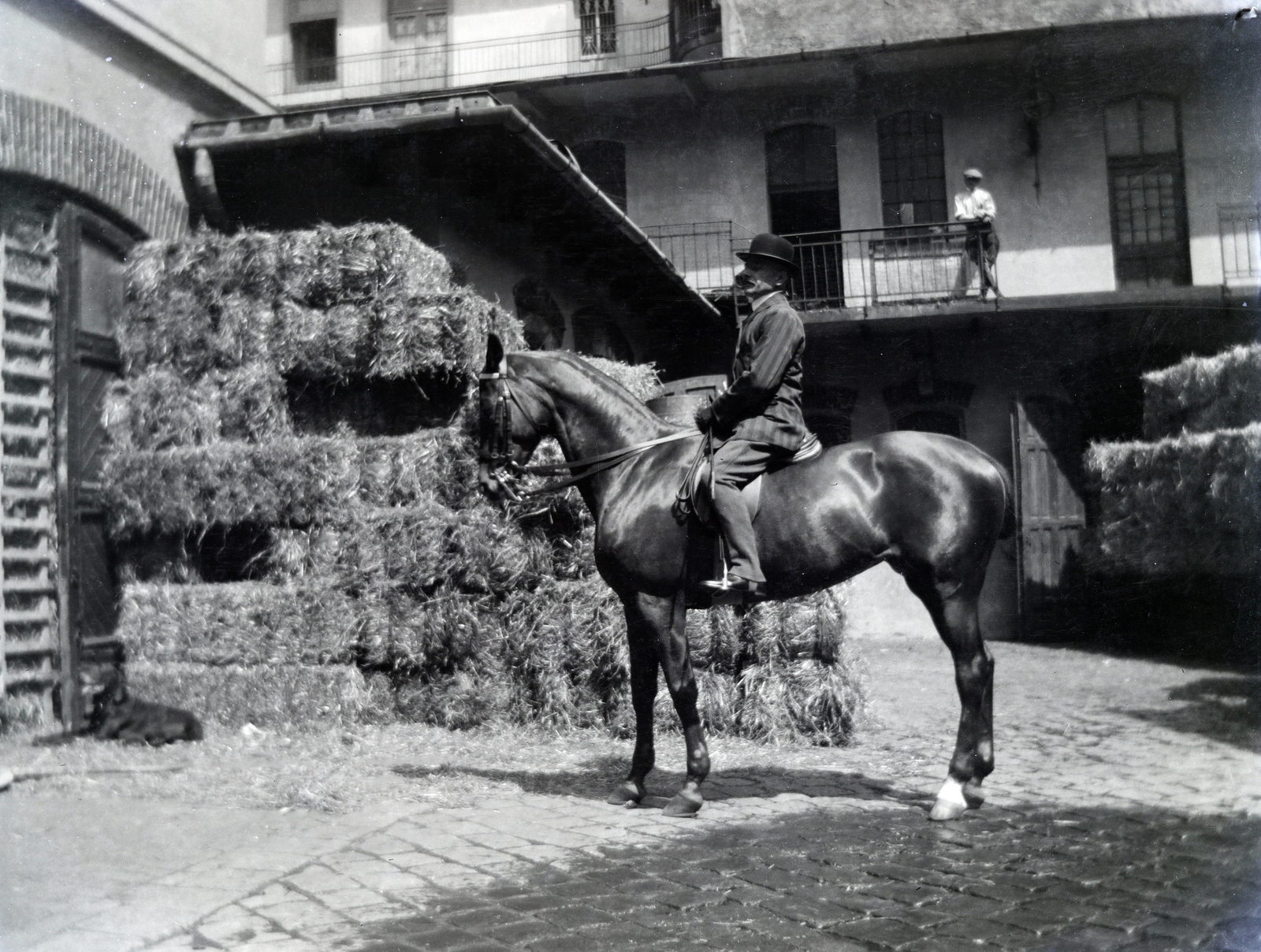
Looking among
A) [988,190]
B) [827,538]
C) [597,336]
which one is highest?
[988,190]

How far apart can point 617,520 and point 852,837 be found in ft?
6.42

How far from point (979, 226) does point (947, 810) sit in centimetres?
1162

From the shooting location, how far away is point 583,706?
795 centimetres

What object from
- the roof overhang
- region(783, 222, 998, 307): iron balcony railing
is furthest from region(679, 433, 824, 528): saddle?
region(783, 222, 998, 307): iron balcony railing

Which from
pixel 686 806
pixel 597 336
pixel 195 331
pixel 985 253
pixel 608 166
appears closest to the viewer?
pixel 686 806

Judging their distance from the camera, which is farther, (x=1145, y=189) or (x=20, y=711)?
(x=1145, y=189)

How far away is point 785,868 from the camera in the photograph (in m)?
4.44

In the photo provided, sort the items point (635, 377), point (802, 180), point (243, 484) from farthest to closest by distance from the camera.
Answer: point (802, 180) → point (635, 377) → point (243, 484)

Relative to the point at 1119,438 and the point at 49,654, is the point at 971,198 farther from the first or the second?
the point at 49,654

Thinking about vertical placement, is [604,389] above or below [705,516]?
above

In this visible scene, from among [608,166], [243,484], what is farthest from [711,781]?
[608,166]

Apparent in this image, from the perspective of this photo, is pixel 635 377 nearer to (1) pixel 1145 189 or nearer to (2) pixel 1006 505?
(2) pixel 1006 505

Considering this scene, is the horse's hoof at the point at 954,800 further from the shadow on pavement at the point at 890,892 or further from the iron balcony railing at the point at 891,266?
the iron balcony railing at the point at 891,266

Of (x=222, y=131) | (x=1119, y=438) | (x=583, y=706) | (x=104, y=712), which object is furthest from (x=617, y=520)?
(x=1119, y=438)
